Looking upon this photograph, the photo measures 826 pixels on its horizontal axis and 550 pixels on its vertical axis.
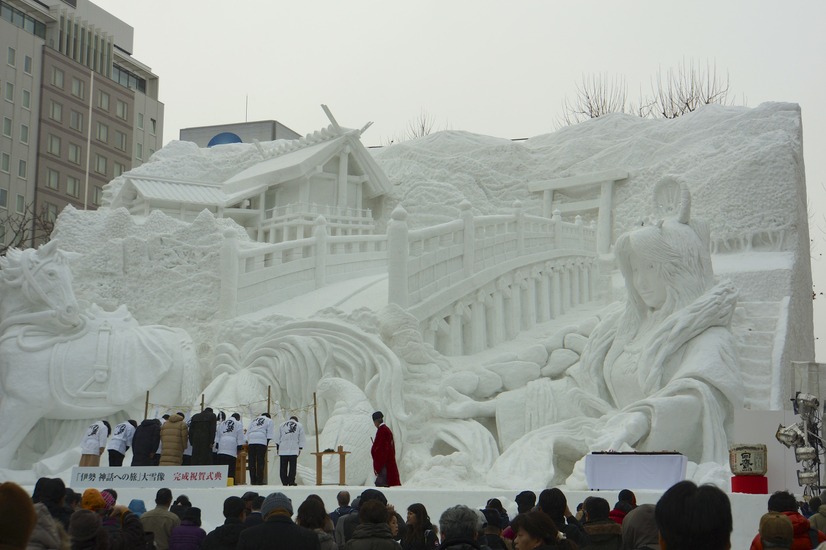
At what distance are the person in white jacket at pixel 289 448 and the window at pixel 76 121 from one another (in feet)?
85.6

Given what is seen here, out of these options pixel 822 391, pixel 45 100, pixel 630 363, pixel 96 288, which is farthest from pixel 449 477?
pixel 45 100

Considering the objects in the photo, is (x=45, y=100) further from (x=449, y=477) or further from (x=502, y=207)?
(x=449, y=477)

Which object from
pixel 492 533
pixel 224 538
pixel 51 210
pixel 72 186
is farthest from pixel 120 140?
pixel 492 533

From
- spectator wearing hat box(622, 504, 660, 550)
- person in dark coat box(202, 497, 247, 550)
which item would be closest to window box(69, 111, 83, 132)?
person in dark coat box(202, 497, 247, 550)

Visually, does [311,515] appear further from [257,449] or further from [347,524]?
[257,449]

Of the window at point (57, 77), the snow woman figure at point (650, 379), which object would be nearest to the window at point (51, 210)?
the window at point (57, 77)

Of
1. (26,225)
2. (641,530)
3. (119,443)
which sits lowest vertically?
(641,530)

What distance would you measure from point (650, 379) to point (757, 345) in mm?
3306

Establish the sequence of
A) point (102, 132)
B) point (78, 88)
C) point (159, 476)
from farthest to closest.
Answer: point (102, 132), point (78, 88), point (159, 476)

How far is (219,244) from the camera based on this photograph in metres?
17.8

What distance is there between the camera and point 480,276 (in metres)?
17.0

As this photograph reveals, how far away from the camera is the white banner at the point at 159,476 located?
1084 cm

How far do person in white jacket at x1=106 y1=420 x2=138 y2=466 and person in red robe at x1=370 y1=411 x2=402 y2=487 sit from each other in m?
2.87

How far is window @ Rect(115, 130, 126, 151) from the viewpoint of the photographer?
126ft
